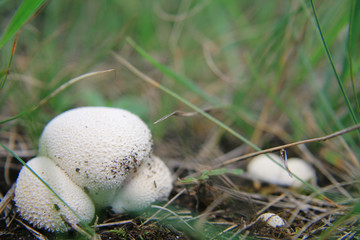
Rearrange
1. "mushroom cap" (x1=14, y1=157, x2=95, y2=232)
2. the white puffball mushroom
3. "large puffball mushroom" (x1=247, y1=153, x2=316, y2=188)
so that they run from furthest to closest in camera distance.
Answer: "large puffball mushroom" (x1=247, y1=153, x2=316, y2=188)
the white puffball mushroom
"mushroom cap" (x1=14, y1=157, x2=95, y2=232)

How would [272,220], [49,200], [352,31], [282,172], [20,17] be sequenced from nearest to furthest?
1. [20,17]
2. [49,200]
3. [272,220]
4. [352,31]
5. [282,172]

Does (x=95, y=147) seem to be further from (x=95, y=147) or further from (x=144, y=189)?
(x=144, y=189)

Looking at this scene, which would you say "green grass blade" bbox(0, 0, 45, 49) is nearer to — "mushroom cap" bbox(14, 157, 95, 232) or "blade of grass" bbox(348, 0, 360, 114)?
"mushroom cap" bbox(14, 157, 95, 232)

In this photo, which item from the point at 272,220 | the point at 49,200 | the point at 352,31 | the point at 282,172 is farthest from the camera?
the point at 282,172

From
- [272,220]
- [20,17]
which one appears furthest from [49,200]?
[272,220]

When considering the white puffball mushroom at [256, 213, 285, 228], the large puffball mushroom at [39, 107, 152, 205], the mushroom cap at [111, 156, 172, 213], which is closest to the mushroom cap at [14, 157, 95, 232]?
the large puffball mushroom at [39, 107, 152, 205]

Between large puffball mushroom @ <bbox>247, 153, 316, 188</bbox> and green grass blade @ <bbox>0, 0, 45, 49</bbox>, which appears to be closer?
green grass blade @ <bbox>0, 0, 45, 49</bbox>
